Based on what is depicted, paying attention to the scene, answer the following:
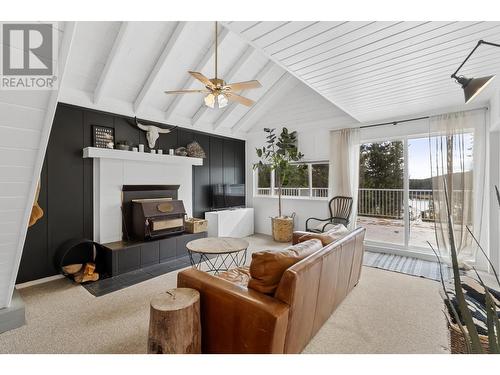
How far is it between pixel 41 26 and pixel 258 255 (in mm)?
1753

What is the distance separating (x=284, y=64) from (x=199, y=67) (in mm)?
1976

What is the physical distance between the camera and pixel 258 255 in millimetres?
1646

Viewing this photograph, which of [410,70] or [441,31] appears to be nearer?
[441,31]

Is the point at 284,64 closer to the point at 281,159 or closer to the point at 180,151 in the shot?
the point at 281,159

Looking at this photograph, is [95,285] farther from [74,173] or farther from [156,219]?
[74,173]

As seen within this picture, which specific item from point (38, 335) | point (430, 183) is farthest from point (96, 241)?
point (430, 183)

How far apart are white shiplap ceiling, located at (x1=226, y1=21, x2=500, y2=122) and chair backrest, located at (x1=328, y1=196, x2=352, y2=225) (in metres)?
2.03

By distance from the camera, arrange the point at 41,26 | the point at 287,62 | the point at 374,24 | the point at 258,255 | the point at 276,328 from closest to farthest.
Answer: the point at 41,26 < the point at 276,328 < the point at 258,255 < the point at 374,24 < the point at 287,62

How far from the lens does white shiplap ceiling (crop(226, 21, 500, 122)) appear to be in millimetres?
1893

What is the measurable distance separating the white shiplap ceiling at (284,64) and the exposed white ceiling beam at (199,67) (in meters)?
0.02

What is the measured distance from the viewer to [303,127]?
5.38 metres

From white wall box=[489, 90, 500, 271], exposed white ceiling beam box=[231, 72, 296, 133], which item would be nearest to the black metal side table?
exposed white ceiling beam box=[231, 72, 296, 133]

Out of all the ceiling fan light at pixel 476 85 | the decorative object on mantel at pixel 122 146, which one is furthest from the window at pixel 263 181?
the ceiling fan light at pixel 476 85

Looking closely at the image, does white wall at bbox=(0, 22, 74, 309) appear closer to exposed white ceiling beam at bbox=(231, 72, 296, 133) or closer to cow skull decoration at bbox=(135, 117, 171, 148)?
cow skull decoration at bbox=(135, 117, 171, 148)
